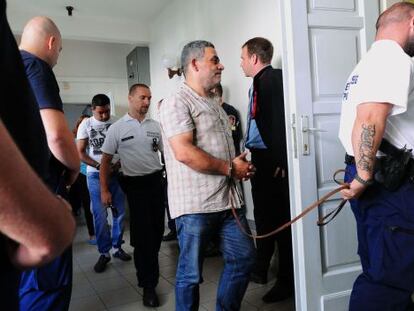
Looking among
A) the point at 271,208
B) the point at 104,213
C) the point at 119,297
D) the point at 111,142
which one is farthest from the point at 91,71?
the point at 271,208

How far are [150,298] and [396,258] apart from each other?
1549 mm

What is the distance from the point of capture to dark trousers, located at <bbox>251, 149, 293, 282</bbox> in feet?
7.80

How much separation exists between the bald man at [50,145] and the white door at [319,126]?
1.10 metres

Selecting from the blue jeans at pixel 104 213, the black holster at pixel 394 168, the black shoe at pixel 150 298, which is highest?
the black holster at pixel 394 168

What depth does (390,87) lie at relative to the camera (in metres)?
1.30

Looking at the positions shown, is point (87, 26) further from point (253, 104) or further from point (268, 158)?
point (268, 158)

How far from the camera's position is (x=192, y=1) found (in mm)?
4137

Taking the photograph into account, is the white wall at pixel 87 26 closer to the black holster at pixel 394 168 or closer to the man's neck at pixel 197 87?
the man's neck at pixel 197 87

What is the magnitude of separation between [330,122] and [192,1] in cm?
283

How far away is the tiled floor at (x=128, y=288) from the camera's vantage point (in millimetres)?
2318

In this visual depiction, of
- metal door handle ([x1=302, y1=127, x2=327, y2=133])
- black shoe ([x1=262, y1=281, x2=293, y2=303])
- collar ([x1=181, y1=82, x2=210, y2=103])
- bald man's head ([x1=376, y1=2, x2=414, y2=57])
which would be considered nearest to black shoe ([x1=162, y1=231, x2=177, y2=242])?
black shoe ([x1=262, y1=281, x2=293, y2=303])

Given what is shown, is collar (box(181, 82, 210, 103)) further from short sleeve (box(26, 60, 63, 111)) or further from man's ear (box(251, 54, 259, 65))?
man's ear (box(251, 54, 259, 65))

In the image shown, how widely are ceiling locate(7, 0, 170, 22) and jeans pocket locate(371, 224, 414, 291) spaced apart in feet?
13.9

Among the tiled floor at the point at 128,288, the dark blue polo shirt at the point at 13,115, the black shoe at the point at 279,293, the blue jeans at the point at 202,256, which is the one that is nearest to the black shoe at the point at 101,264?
the tiled floor at the point at 128,288
